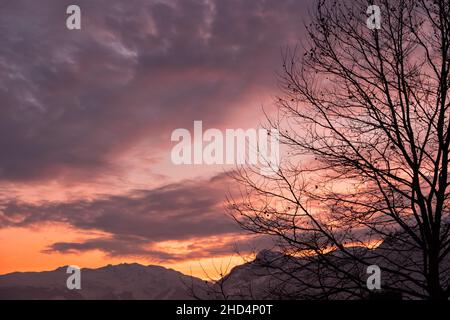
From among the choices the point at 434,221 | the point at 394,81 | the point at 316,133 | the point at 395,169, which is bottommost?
the point at 434,221

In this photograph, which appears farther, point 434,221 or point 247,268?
point 247,268

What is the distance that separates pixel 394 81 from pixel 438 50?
3.88 ft

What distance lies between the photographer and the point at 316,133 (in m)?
11.8
